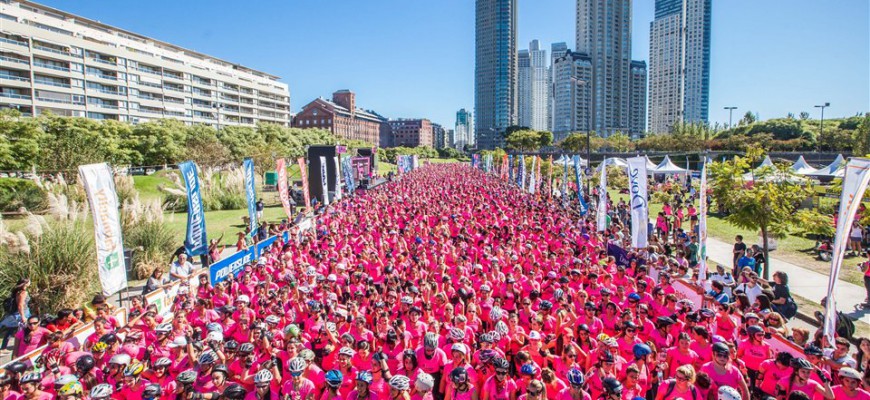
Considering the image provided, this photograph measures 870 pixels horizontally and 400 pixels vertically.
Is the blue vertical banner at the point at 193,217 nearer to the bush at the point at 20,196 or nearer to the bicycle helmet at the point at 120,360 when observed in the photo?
the bicycle helmet at the point at 120,360

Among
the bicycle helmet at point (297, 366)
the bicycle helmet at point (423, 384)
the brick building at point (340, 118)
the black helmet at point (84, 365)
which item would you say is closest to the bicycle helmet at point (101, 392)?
the black helmet at point (84, 365)

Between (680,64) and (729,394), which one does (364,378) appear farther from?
(680,64)

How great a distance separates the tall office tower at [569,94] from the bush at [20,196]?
14229 cm

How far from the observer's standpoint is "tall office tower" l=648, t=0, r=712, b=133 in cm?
17688

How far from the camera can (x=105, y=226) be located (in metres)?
8.73

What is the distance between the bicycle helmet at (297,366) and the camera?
5.20 meters

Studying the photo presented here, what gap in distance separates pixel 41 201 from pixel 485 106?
174m

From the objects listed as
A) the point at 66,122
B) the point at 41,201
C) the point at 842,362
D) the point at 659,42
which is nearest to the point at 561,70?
the point at 659,42

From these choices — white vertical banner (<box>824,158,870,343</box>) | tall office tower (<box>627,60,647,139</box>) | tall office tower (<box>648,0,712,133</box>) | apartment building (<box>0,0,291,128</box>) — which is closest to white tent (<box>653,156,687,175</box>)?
white vertical banner (<box>824,158,870,343</box>)

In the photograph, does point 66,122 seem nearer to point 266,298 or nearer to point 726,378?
point 266,298

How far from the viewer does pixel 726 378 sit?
5.43 meters

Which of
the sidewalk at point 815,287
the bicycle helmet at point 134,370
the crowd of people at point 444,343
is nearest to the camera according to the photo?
the crowd of people at point 444,343

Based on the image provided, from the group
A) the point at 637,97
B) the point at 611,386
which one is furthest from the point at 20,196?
the point at 637,97

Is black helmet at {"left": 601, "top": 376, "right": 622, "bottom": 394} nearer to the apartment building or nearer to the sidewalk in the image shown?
the sidewalk
